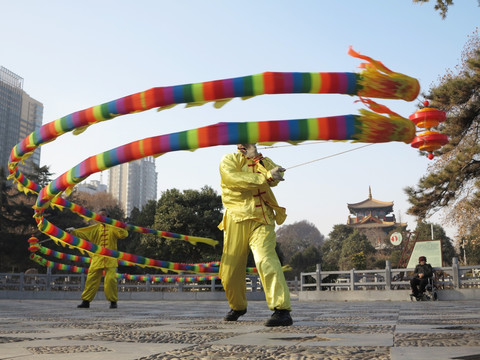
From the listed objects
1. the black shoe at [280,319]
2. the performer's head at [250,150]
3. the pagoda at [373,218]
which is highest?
the pagoda at [373,218]

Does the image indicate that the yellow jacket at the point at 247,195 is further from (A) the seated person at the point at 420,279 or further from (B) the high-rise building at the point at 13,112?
(B) the high-rise building at the point at 13,112

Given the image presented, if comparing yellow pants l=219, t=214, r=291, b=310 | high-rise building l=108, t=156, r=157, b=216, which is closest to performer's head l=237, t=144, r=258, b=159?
yellow pants l=219, t=214, r=291, b=310

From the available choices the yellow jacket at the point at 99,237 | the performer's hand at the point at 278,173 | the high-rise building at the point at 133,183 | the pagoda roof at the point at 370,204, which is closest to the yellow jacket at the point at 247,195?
the performer's hand at the point at 278,173

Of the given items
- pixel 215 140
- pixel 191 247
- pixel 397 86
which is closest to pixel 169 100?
pixel 215 140

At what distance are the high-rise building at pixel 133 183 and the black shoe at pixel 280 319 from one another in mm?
101320

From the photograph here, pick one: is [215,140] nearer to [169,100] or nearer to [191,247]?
[169,100]

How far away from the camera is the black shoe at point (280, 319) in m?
4.09

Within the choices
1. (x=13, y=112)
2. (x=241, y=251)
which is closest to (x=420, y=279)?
(x=241, y=251)

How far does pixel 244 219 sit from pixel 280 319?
0.98 metres

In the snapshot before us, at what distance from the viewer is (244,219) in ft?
15.4

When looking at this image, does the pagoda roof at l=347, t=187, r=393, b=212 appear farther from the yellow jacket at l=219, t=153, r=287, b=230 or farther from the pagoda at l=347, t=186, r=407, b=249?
the yellow jacket at l=219, t=153, r=287, b=230

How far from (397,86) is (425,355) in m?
1.53

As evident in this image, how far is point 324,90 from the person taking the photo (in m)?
2.82

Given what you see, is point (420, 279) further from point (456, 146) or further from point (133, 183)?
point (133, 183)
